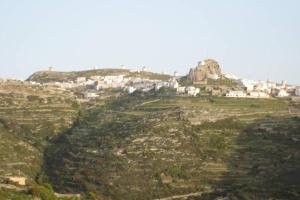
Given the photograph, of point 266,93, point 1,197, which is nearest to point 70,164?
point 1,197

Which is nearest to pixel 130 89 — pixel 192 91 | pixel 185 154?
pixel 192 91

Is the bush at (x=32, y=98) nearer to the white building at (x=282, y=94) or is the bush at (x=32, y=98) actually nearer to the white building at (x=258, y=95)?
the white building at (x=258, y=95)

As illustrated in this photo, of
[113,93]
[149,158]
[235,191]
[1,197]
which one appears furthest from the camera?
[113,93]

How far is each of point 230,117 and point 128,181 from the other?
30951 mm

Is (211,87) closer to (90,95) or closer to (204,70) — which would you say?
(204,70)

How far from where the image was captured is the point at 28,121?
122312mm

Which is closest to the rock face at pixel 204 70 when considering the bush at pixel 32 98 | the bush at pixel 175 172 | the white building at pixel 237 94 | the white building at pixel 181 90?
the white building at pixel 181 90

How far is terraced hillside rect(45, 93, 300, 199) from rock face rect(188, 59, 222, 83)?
143ft

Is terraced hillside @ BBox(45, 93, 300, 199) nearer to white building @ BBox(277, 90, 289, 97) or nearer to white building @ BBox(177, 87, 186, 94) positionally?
white building @ BBox(177, 87, 186, 94)

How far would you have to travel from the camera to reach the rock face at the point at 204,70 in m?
169

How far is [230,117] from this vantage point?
368ft

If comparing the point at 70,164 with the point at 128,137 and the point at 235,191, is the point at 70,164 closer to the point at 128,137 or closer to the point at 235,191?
the point at 128,137

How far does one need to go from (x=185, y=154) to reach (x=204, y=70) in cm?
7543

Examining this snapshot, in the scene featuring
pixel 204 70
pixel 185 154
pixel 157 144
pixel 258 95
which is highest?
pixel 204 70
